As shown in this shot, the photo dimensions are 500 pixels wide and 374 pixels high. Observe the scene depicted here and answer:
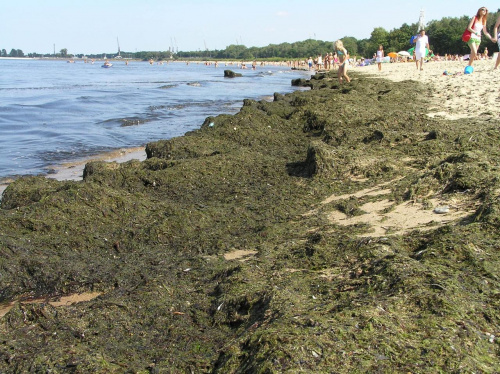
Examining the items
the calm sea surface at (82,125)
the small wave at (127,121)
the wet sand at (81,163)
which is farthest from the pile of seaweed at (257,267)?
the small wave at (127,121)

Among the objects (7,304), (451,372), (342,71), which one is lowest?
(7,304)

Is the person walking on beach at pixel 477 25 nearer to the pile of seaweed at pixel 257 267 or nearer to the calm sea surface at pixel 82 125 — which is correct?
the pile of seaweed at pixel 257 267

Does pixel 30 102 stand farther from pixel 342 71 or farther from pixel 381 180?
pixel 381 180

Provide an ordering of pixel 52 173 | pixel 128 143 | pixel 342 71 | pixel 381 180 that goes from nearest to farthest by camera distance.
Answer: pixel 381 180, pixel 52 173, pixel 128 143, pixel 342 71

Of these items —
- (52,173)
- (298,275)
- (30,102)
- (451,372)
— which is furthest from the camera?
(30,102)

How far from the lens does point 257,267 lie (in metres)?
A: 3.88

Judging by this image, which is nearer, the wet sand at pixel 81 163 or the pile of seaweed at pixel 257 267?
the pile of seaweed at pixel 257 267

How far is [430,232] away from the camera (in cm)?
406

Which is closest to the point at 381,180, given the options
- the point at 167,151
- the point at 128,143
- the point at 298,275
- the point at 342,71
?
the point at 298,275

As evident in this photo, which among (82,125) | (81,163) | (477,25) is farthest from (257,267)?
(82,125)

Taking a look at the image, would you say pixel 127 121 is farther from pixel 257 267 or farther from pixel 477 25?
pixel 257 267

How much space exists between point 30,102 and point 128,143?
14.2 meters

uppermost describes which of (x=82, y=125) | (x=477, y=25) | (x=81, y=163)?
(x=477, y=25)

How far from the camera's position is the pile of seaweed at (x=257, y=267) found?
2557 mm
